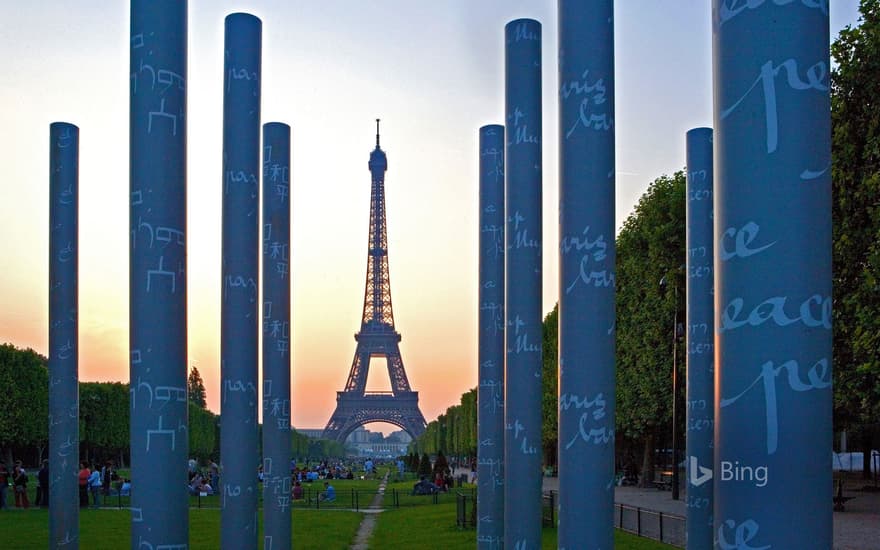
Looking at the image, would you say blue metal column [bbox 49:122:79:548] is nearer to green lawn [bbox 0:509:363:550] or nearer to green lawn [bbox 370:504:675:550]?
green lawn [bbox 0:509:363:550]

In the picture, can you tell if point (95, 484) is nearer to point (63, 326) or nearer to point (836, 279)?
point (63, 326)

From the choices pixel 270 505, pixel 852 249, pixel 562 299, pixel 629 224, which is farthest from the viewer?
pixel 629 224

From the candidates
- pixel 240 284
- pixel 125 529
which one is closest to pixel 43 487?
pixel 125 529

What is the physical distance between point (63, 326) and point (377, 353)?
135961 millimetres

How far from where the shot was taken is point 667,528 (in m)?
30.0

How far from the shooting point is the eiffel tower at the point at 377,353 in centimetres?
15212

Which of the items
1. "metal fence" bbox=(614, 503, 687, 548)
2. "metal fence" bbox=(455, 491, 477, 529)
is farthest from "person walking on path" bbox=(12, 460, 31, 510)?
"metal fence" bbox=(614, 503, 687, 548)

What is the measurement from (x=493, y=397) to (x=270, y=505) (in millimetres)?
4429

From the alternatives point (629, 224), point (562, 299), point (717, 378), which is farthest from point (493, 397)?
point (629, 224)

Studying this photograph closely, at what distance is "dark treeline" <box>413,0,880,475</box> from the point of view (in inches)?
1056

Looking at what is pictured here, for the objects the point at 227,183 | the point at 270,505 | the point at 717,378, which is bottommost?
the point at 270,505

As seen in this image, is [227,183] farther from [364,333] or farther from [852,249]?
[364,333]

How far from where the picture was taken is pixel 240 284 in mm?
16812

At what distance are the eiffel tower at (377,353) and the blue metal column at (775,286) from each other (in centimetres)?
14298
